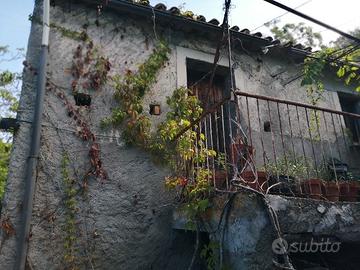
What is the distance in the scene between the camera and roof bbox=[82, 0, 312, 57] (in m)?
5.74

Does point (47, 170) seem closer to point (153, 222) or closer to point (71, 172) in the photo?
point (71, 172)

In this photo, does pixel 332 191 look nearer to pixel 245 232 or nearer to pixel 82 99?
pixel 245 232

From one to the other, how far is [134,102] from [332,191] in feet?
10.1

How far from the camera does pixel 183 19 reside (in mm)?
6070

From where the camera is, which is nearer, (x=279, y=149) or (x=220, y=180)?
(x=220, y=180)

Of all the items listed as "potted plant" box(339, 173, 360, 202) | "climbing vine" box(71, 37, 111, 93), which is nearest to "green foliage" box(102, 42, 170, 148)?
"climbing vine" box(71, 37, 111, 93)

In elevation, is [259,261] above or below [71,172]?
below

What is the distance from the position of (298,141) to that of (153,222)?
3430 millimetres

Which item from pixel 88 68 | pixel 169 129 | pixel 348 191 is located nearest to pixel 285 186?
pixel 348 191

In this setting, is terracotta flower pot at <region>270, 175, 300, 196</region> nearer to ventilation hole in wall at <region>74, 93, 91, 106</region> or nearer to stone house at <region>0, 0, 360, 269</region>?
stone house at <region>0, 0, 360, 269</region>

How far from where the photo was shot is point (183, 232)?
4.93m

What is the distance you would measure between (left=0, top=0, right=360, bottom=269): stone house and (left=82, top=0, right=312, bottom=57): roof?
2cm

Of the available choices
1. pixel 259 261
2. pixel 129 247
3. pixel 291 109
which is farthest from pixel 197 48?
pixel 259 261

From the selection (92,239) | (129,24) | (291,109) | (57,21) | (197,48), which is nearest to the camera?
(92,239)
